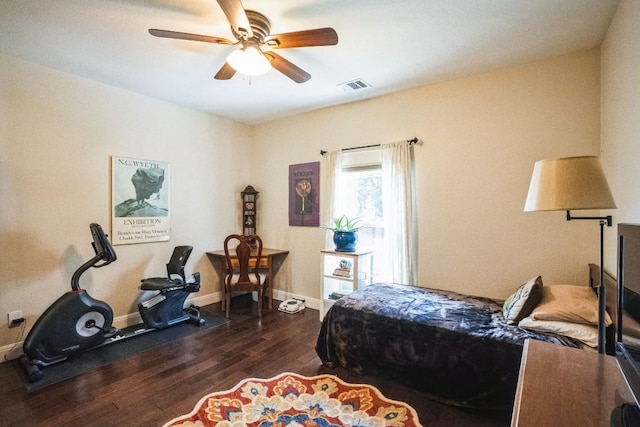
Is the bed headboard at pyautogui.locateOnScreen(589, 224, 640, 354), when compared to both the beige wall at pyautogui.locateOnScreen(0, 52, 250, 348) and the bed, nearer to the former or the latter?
the bed

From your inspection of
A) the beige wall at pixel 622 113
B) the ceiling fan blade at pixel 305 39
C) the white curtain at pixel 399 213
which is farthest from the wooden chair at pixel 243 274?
the beige wall at pixel 622 113

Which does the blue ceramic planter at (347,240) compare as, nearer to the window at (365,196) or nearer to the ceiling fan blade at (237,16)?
the window at (365,196)

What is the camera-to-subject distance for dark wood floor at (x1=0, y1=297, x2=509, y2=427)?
186cm

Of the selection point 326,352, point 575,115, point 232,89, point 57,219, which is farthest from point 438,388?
point 57,219

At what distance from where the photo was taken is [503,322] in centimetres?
208

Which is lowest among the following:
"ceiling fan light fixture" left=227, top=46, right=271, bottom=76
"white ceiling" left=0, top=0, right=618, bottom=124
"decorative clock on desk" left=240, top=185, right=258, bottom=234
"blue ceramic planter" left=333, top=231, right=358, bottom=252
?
"blue ceramic planter" left=333, top=231, right=358, bottom=252

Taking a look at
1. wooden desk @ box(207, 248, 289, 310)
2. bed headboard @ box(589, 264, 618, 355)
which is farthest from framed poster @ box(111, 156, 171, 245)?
bed headboard @ box(589, 264, 618, 355)

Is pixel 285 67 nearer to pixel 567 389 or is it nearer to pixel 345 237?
pixel 345 237

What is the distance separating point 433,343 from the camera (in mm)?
2029

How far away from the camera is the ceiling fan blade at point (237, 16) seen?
1.56 m

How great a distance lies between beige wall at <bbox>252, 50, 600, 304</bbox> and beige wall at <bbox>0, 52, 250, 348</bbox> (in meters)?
2.35

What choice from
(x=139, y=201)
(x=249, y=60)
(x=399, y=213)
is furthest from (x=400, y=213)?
(x=139, y=201)

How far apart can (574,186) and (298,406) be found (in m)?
1.99

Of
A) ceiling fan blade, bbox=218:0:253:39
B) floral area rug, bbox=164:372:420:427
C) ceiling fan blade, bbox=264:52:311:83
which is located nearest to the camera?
ceiling fan blade, bbox=218:0:253:39
